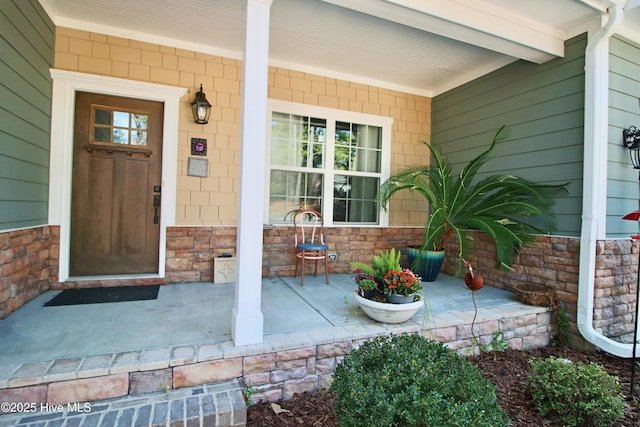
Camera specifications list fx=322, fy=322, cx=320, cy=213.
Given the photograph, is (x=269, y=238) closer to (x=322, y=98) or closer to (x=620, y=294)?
(x=322, y=98)

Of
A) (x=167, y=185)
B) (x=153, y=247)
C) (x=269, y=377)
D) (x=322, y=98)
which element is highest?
(x=322, y=98)

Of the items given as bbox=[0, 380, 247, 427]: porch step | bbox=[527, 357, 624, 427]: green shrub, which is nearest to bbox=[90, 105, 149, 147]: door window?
bbox=[0, 380, 247, 427]: porch step

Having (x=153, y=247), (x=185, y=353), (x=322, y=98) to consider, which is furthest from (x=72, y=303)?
(x=322, y=98)

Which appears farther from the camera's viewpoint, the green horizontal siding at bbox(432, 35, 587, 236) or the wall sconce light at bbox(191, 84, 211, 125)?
the wall sconce light at bbox(191, 84, 211, 125)

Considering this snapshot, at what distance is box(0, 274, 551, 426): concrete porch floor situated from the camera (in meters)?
1.78

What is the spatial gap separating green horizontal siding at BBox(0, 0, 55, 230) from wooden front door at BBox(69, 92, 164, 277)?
11.7 inches

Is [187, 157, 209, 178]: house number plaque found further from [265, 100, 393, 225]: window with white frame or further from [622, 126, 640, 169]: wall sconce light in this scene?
[622, 126, 640, 169]: wall sconce light

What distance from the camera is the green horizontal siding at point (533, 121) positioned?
319cm

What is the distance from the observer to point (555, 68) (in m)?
3.39

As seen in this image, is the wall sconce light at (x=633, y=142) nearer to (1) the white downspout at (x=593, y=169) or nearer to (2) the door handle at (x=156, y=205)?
(1) the white downspout at (x=593, y=169)

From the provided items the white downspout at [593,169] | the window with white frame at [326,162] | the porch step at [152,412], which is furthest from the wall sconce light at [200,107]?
the white downspout at [593,169]

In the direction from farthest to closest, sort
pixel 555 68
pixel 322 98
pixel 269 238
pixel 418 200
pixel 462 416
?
pixel 418 200, pixel 322 98, pixel 269 238, pixel 555 68, pixel 462 416

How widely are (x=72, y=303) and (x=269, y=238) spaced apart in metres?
2.06

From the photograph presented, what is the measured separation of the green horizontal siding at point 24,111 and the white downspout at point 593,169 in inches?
194
